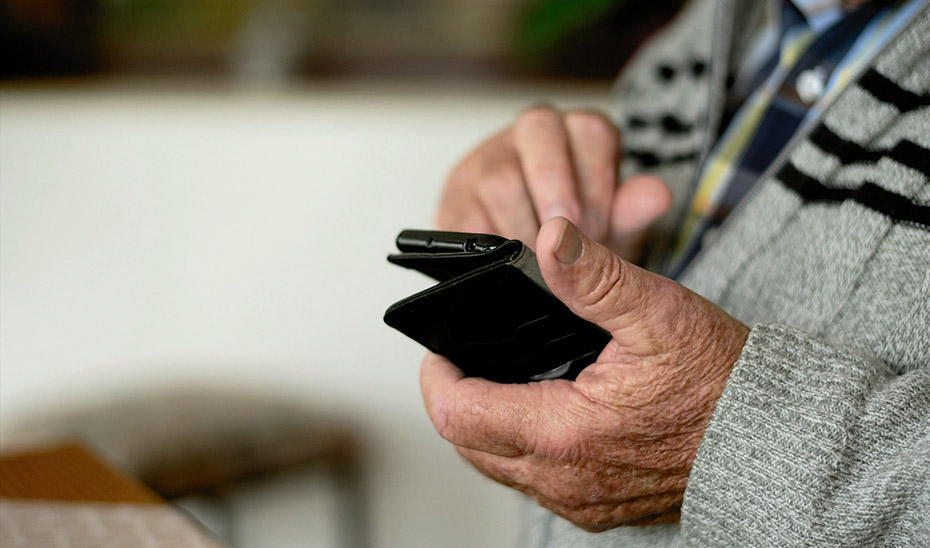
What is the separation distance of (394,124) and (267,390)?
19.9 inches

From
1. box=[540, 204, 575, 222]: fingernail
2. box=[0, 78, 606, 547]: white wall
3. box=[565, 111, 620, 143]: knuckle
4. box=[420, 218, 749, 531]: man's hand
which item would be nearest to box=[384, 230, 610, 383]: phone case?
box=[420, 218, 749, 531]: man's hand

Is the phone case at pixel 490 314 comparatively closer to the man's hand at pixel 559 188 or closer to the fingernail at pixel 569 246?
the fingernail at pixel 569 246

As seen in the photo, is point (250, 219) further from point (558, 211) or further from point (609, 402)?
point (609, 402)

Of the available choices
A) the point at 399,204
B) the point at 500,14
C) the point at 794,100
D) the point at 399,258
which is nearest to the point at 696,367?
the point at 399,258

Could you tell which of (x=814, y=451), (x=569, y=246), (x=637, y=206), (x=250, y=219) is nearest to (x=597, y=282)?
(x=569, y=246)

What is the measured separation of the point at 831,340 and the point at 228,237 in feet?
3.09

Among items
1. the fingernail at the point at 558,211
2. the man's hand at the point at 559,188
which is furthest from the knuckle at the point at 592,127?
the fingernail at the point at 558,211

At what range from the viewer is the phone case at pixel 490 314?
38 cm

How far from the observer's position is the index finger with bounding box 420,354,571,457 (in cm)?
43

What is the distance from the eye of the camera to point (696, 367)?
0.41 metres

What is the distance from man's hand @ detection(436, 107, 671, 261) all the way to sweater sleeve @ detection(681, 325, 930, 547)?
8.9 inches

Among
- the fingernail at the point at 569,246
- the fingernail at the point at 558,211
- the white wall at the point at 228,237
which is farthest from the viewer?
the white wall at the point at 228,237

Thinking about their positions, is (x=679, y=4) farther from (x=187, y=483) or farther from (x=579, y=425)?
(x=187, y=483)

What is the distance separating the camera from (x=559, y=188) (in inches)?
23.5
